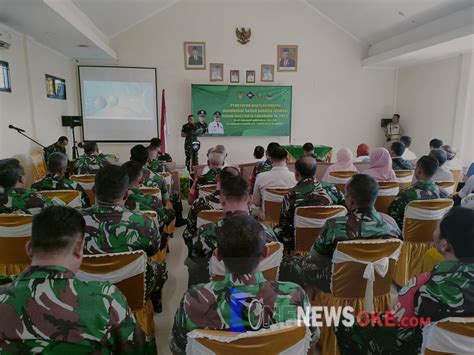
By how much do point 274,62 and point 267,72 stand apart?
293mm

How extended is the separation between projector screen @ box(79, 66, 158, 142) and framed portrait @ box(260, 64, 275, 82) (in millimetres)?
2554

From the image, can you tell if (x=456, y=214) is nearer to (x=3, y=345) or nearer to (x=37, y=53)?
(x=3, y=345)

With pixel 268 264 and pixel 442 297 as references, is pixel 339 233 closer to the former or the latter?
pixel 268 264

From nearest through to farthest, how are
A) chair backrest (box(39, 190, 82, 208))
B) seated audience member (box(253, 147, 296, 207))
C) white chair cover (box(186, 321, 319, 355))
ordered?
white chair cover (box(186, 321, 319, 355))
chair backrest (box(39, 190, 82, 208))
seated audience member (box(253, 147, 296, 207))

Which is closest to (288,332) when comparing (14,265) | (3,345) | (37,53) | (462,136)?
(3,345)

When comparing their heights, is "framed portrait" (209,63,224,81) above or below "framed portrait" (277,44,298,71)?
below

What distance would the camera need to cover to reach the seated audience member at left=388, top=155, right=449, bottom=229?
2.75 meters

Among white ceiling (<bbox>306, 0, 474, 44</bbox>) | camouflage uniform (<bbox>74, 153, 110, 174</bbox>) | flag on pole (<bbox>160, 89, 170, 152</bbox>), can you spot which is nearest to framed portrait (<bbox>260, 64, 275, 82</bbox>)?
white ceiling (<bbox>306, 0, 474, 44</bbox>)

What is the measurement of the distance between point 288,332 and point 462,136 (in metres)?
7.30

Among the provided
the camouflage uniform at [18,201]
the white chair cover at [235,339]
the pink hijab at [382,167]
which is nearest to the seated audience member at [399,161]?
the pink hijab at [382,167]

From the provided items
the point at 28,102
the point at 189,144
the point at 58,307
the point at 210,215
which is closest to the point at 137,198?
the point at 210,215

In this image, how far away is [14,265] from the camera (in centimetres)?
243

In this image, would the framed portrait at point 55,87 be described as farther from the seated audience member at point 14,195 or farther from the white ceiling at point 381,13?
the white ceiling at point 381,13

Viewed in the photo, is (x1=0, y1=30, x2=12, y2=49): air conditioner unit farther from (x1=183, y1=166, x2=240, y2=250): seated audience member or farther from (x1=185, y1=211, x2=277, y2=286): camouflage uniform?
(x1=185, y1=211, x2=277, y2=286): camouflage uniform
